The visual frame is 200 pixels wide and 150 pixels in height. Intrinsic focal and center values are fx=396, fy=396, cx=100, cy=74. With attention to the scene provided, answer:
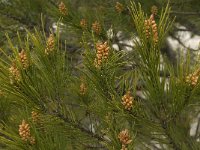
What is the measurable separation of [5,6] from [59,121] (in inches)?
46.0

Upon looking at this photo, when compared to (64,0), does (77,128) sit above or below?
below

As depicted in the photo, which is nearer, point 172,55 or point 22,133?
point 22,133

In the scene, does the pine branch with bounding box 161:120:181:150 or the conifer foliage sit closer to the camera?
the conifer foliage

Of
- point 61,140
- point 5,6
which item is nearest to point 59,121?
point 61,140

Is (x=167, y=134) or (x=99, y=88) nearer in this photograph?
(x=99, y=88)

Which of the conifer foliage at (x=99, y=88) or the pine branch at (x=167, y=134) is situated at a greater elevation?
the conifer foliage at (x=99, y=88)

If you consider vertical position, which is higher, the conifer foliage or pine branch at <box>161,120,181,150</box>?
the conifer foliage

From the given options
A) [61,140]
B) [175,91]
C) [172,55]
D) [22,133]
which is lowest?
[172,55]

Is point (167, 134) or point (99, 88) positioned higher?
point (99, 88)

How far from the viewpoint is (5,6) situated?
7.98ft

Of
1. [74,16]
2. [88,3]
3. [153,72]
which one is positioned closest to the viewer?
[153,72]

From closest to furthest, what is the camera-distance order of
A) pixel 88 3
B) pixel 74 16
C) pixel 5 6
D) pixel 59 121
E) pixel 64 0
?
pixel 59 121
pixel 74 16
pixel 64 0
pixel 5 6
pixel 88 3

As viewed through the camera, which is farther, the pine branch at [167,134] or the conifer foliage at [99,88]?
the pine branch at [167,134]

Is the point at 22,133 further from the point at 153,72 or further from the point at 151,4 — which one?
the point at 151,4
